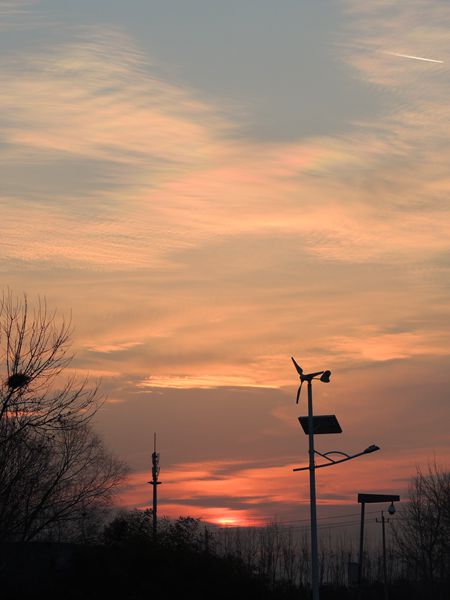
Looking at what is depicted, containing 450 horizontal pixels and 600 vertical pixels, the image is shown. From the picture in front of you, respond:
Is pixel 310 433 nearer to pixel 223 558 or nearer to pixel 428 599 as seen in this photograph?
pixel 223 558

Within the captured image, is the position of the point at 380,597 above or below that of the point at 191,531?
below

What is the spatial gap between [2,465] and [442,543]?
6650 centimetres

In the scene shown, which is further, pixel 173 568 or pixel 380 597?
pixel 380 597

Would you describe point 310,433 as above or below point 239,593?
above

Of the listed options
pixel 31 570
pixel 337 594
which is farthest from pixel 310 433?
pixel 337 594

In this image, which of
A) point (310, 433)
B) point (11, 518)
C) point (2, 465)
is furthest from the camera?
point (310, 433)

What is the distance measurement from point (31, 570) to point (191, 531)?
13.9 meters

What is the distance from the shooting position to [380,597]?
3654 inches

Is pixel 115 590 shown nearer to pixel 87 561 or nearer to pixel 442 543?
pixel 87 561

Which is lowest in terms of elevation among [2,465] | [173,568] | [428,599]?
[428,599]

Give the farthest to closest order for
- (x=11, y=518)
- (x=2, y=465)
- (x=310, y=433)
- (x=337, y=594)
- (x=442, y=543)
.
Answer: (x=442, y=543) < (x=337, y=594) < (x=310, y=433) < (x=11, y=518) < (x=2, y=465)

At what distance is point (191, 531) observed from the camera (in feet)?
193

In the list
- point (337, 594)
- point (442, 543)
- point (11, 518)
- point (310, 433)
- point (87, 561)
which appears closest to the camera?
point (11, 518)

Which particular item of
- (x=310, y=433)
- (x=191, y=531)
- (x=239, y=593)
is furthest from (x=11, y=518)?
(x=191, y=531)
